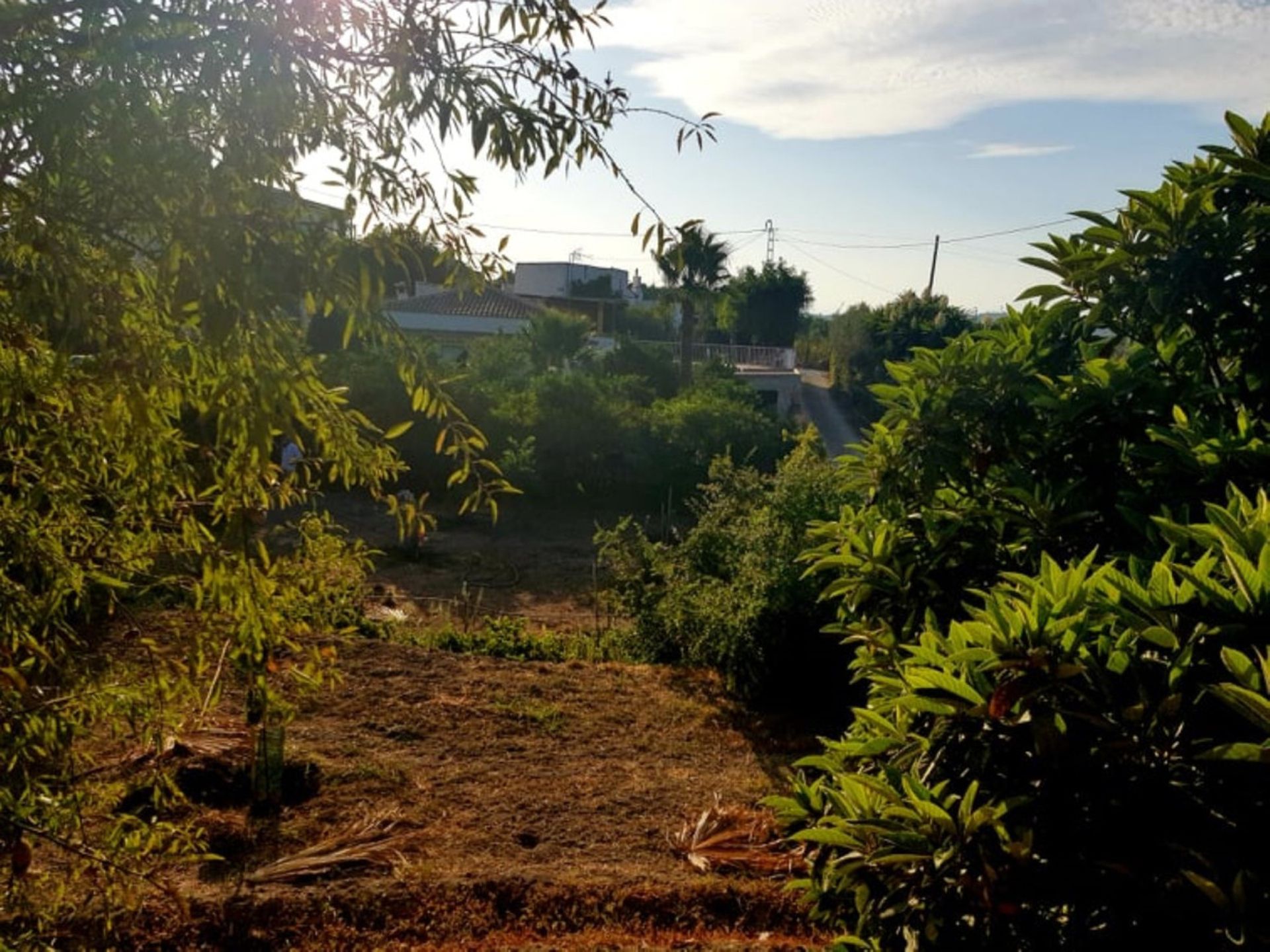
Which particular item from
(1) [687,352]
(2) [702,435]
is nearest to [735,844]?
(2) [702,435]

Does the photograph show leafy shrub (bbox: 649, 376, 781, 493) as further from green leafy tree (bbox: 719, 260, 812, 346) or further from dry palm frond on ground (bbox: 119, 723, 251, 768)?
green leafy tree (bbox: 719, 260, 812, 346)

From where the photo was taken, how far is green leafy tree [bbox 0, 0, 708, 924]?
162cm

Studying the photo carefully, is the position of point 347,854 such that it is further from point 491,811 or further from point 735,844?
point 735,844

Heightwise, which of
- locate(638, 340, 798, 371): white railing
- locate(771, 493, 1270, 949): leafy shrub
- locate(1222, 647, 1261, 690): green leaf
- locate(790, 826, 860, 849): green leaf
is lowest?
locate(790, 826, 860, 849): green leaf

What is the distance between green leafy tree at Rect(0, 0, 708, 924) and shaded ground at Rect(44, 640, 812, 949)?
2093 mm

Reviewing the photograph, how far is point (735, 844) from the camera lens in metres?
5.36

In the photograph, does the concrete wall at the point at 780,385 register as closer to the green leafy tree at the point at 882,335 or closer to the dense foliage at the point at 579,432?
the green leafy tree at the point at 882,335

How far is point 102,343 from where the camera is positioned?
72.0 inches

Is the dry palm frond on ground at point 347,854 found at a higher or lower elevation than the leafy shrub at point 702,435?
lower

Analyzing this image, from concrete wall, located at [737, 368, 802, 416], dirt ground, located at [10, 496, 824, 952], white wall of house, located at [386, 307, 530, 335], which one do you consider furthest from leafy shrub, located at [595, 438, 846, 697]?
white wall of house, located at [386, 307, 530, 335]

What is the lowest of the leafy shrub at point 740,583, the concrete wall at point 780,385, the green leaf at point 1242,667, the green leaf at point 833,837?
the leafy shrub at point 740,583

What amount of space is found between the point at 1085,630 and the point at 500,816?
4.30m

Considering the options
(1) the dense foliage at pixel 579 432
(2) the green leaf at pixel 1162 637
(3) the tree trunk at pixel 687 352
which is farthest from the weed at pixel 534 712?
(3) the tree trunk at pixel 687 352

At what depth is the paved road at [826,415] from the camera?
100 feet
